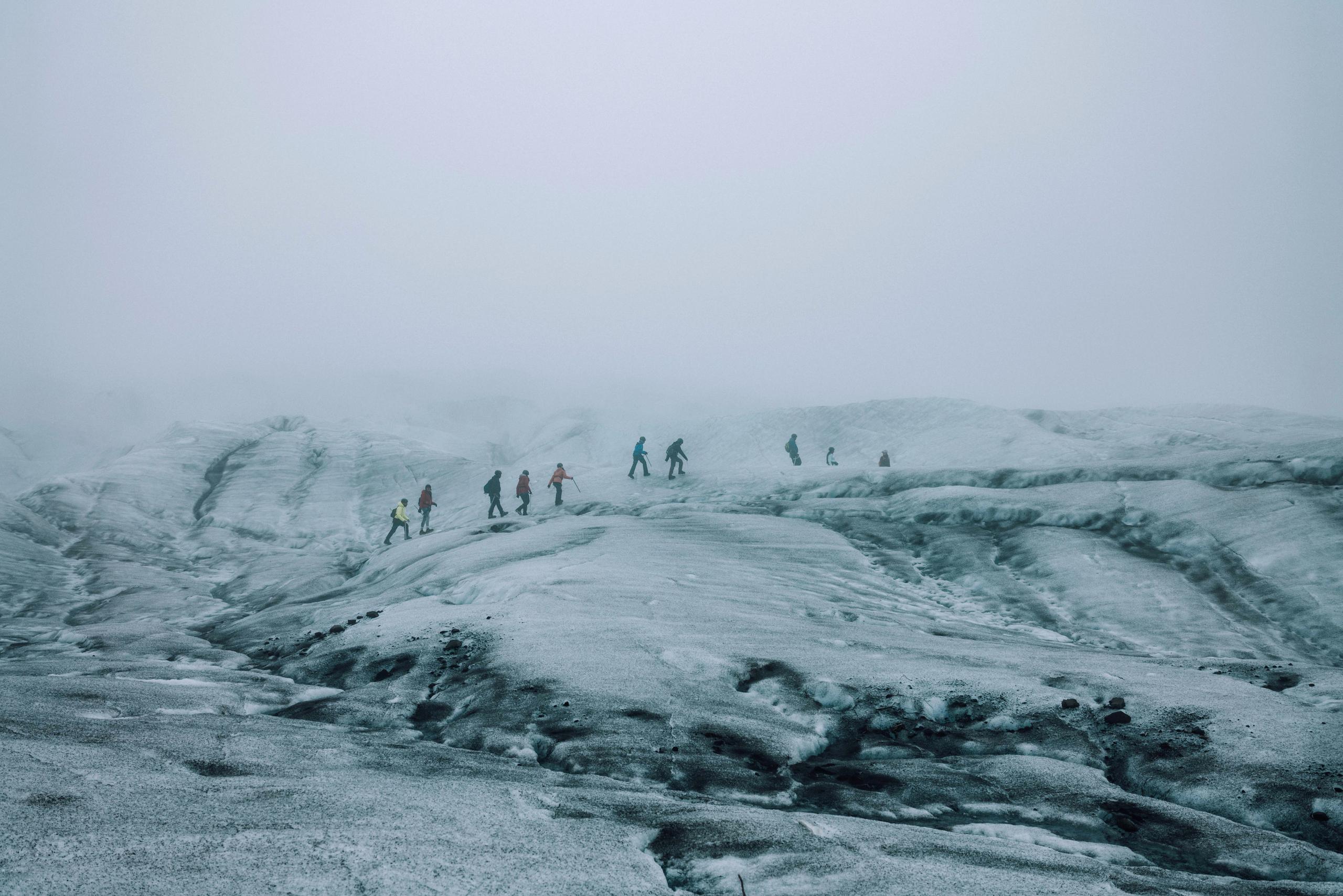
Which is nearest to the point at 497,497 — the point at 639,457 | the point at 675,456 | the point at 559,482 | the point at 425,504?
the point at 559,482

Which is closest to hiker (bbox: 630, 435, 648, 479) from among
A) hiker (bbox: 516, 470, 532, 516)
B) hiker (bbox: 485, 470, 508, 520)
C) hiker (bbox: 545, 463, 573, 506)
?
hiker (bbox: 545, 463, 573, 506)

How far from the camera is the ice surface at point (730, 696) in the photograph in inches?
262

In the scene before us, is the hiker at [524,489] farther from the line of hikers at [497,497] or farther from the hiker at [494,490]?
the hiker at [494,490]

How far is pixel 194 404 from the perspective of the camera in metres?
121

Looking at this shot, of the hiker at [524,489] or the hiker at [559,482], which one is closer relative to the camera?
the hiker at [524,489]

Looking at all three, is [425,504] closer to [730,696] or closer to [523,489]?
[523,489]

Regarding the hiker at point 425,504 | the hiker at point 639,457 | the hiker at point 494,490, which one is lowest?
the hiker at point 425,504

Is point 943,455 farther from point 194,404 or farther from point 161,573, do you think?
point 194,404

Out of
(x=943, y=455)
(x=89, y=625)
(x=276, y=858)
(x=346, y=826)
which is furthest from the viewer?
(x=943, y=455)

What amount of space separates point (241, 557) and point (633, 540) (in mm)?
23369

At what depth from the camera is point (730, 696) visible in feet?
42.8

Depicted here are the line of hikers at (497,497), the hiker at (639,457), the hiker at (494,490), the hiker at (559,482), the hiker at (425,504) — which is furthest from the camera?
the hiker at (639,457)

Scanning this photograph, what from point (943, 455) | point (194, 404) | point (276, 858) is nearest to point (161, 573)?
point (276, 858)

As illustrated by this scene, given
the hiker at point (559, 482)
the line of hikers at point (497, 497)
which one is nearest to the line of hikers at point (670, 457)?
the line of hikers at point (497, 497)
